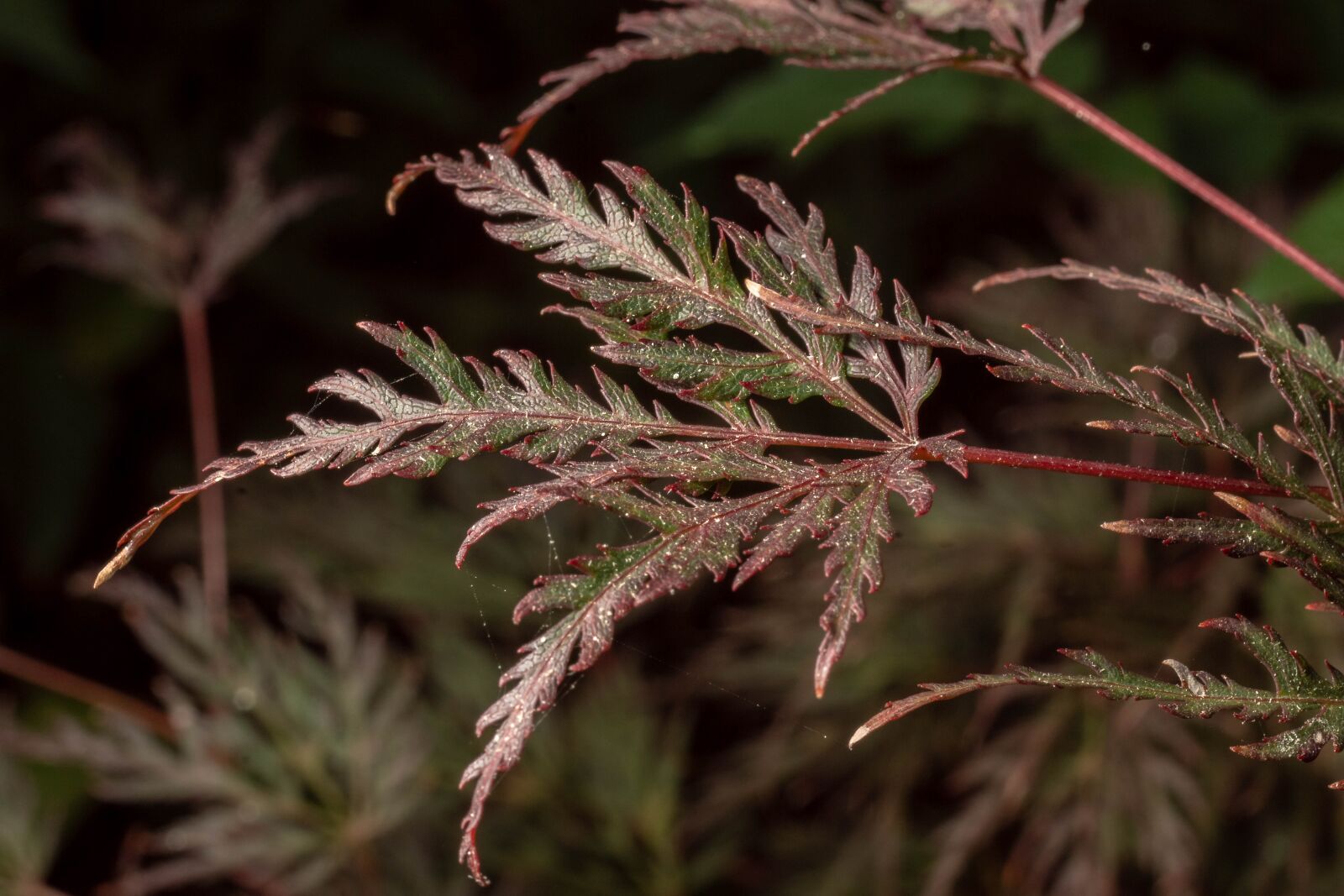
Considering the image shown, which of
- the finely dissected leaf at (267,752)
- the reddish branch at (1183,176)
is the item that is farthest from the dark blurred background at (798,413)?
the reddish branch at (1183,176)

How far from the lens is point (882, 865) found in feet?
4.79

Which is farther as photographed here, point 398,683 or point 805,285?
point 398,683

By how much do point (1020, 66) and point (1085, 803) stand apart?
3.12ft

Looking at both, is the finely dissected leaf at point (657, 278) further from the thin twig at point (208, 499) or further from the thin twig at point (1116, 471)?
the thin twig at point (208, 499)

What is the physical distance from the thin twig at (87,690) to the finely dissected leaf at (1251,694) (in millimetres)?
1200

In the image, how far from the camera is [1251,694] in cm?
46

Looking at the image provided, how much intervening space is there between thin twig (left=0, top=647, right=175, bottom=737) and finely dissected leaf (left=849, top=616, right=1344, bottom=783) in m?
1.20

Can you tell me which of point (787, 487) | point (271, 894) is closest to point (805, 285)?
point (787, 487)

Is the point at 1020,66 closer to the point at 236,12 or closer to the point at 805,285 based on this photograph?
the point at 805,285

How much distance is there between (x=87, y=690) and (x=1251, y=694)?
1.32m

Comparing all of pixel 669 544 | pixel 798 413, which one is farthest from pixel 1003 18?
pixel 798 413

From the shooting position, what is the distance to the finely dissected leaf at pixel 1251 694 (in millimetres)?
439

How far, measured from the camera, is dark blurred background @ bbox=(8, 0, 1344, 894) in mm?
1431

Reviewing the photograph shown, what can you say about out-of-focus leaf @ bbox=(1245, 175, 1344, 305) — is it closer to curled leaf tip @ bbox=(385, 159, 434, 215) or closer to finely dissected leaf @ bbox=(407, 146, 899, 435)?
finely dissected leaf @ bbox=(407, 146, 899, 435)
